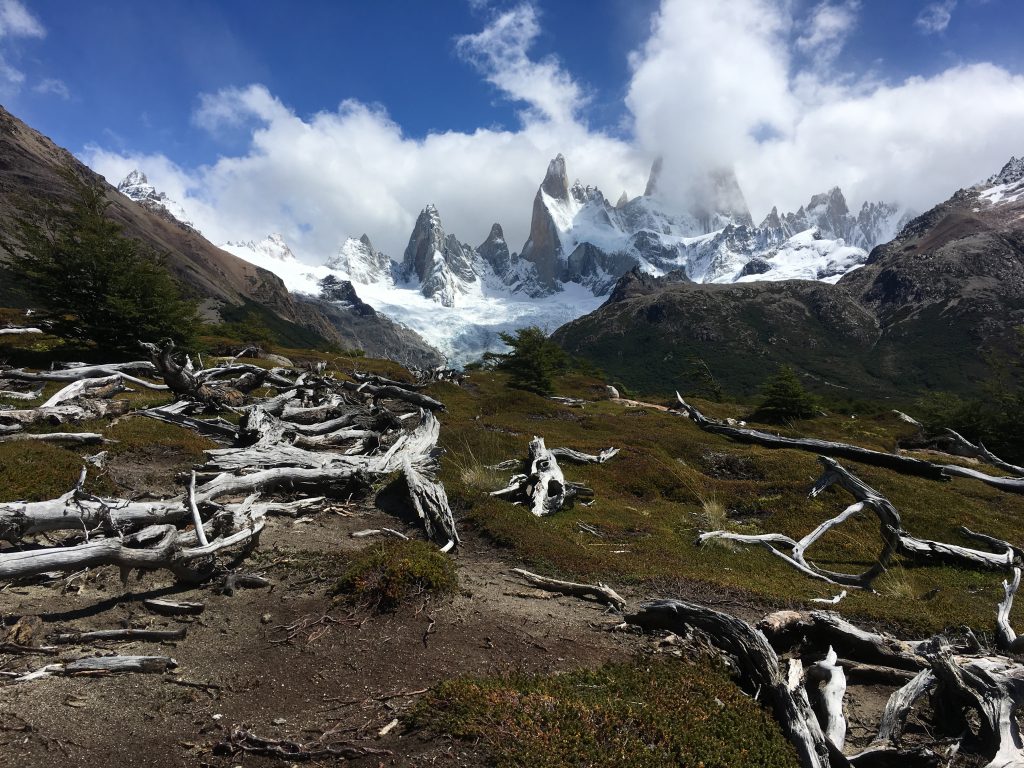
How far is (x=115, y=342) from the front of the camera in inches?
1139

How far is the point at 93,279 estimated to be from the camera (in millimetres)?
27891

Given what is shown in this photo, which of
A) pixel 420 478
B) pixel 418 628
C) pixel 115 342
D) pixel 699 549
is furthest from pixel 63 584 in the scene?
pixel 115 342

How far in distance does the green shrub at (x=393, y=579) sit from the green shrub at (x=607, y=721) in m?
2.48

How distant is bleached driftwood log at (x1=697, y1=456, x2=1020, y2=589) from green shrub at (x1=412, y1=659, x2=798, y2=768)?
6.98m

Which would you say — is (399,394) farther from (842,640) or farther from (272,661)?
(842,640)

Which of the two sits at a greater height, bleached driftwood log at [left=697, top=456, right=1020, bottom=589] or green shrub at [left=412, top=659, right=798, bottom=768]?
bleached driftwood log at [left=697, top=456, right=1020, bottom=589]

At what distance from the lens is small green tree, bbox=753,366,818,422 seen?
42812 mm

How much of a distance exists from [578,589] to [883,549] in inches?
320

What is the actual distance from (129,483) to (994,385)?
4638 cm

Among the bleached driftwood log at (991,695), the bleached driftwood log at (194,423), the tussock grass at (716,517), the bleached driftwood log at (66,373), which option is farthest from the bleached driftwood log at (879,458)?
the bleached driftwood log at (66,373)

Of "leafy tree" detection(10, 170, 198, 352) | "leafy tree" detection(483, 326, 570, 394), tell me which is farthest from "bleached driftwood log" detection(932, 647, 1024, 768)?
"leafy tree" detection(483, 326, 570, 394)

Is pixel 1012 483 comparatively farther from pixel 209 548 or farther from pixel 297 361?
pixel 297 361

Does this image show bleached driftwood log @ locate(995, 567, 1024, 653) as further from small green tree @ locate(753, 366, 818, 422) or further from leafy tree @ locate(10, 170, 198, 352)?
small green tree @ locate(753, 366, 818, 422)

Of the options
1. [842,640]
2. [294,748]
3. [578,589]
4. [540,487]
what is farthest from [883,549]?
[294,748]
